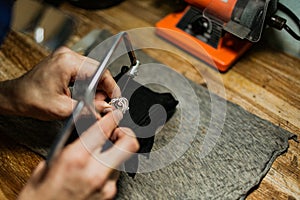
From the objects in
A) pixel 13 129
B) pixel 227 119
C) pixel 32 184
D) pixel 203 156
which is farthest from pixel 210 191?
pixel 13 129

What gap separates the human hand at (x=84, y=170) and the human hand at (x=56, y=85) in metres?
0.11

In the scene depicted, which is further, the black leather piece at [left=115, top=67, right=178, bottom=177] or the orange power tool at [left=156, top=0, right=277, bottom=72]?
the orange power tool at [left=156, top=0, right=277, bottom=72]

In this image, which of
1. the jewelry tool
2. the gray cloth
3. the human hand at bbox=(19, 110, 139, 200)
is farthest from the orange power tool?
the human hand at bbox=(19, 110, 139, 200)

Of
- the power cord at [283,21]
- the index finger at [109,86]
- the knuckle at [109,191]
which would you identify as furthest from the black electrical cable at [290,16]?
the knuckle at [109,191]

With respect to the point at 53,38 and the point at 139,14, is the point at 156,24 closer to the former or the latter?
the point at 139,14

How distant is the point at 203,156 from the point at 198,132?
0.20 feet

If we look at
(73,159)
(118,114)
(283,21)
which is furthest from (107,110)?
(283,21)

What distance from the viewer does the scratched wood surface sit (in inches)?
24.9

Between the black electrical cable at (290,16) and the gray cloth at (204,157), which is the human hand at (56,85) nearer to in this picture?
the gray cloth at (204,157)

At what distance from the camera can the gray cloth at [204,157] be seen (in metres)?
0.61

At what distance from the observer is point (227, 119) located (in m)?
0.72

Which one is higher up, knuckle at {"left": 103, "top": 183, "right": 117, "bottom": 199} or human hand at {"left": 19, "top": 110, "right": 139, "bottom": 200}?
human hand at {"left": 19, "top": 110, "right": 139, "bottom": 200}

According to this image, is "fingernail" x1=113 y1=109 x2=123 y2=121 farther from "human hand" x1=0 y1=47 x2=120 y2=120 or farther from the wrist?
the wrist

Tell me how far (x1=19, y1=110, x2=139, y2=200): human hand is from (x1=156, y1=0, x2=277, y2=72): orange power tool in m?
0.44
